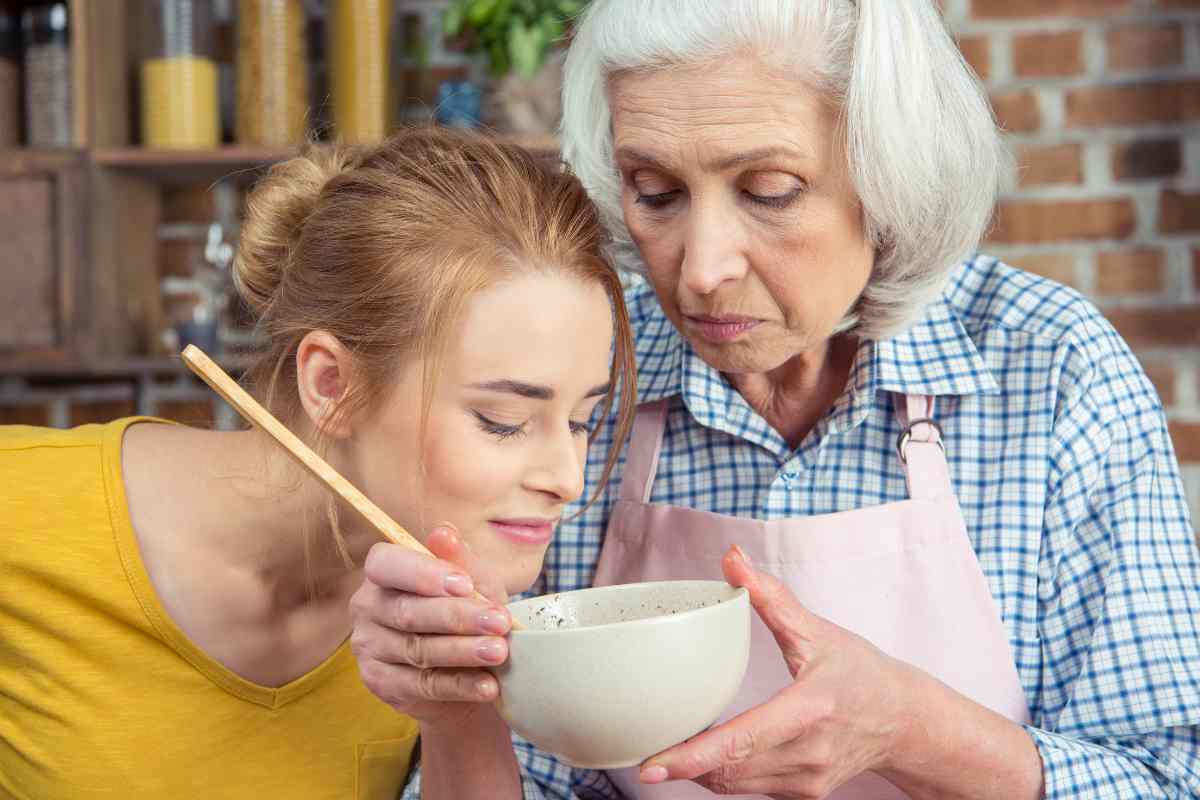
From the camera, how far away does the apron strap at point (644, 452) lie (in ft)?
4.49

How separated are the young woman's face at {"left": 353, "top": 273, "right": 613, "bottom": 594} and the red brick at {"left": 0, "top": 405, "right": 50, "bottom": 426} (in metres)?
1.62

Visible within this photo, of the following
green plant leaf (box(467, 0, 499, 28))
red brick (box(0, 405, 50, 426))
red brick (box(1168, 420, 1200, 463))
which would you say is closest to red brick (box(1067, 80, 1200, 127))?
red brick (box(1168, 420, 1200, 463))

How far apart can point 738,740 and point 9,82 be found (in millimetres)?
2028

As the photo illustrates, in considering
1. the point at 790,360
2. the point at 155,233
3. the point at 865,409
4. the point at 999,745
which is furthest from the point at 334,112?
the point at 999,745

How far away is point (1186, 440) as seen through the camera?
2176mm

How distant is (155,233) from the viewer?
2.43 metres

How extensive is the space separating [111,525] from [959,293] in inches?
37.3

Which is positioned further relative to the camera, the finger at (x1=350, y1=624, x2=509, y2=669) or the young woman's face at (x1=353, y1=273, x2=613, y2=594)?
the young woman's face at (x1=353, y1=273, x2=613, y2=594)

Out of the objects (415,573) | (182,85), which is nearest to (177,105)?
(182,85)

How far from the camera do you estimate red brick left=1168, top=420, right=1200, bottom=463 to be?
2.17 metres

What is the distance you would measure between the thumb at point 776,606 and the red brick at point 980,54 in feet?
5.26

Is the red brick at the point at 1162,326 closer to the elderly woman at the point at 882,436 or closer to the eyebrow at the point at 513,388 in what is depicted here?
the elderly woman at the point at 882,436

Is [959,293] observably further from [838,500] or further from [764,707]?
[764,707]

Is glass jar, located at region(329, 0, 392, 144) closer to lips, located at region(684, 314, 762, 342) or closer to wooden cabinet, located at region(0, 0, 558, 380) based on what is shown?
wooden cabinet, located at region(0, 0, 558, 380)
